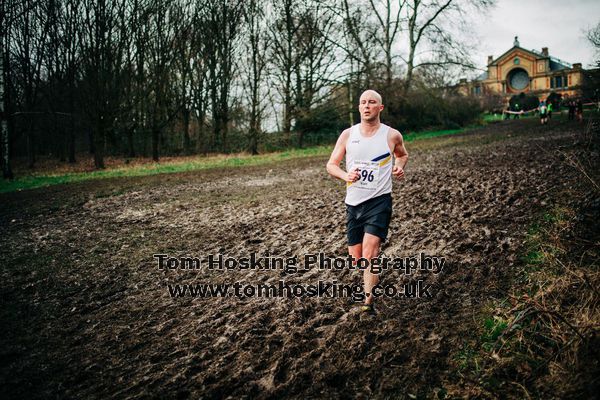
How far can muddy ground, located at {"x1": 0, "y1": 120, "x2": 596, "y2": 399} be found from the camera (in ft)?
9.23

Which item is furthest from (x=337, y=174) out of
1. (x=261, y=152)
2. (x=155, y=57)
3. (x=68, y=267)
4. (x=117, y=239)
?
(x=155, y=57)

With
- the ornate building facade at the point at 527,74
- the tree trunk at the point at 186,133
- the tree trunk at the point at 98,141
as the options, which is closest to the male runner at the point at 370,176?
the tree trunk at the point at 98,141

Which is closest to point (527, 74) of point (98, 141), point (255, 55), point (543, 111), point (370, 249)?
point (543, 111)

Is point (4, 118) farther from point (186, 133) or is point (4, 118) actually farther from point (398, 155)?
point (398, 155)

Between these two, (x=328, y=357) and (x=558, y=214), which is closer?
(x=328, y=357)

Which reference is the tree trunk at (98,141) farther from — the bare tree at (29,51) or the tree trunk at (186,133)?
the tree trunk at (186,133)

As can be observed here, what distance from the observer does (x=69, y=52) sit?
22.9 m

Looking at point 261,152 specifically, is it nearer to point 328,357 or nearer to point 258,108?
point 258,108

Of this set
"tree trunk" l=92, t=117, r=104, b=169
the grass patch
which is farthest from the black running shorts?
"tree trunk" l=92, t=117, r=104, b=169

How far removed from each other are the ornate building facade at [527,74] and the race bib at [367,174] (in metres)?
75.2

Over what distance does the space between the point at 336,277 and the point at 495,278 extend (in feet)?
5.79

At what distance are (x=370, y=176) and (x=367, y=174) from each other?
0.04 metres

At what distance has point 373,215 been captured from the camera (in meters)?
3.62

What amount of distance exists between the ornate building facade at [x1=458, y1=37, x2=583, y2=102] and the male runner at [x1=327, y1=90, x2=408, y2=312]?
75.0 m
